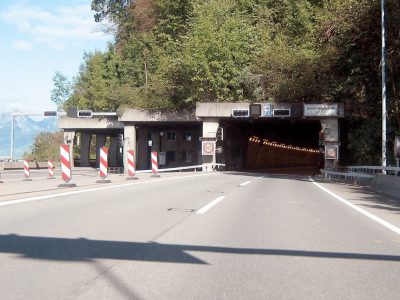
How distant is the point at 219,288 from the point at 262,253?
197cm

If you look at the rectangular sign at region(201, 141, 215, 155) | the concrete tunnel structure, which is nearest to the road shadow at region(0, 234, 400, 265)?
the concrete tunnel structure

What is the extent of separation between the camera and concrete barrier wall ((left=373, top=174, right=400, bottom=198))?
59.5 feet

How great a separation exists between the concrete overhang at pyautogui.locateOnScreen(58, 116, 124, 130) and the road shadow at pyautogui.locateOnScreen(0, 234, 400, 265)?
4936 centimetres

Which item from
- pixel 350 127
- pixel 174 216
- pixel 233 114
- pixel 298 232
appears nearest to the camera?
pixel 298 232

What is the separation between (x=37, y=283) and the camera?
558 cm

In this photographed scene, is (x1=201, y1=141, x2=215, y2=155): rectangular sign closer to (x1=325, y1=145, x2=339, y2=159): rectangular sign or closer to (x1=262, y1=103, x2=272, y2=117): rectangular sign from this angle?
(x1=262, y1=103, x2=272, y2=117): rectangular sign

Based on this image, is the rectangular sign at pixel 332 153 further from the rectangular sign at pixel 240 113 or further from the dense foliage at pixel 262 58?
the rectangular sign at pixel 240 113

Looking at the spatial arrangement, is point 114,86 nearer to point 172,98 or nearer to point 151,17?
point 151,17

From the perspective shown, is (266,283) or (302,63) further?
(302,63)

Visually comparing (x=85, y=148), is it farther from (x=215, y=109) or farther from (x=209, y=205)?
(x=209, y=205)

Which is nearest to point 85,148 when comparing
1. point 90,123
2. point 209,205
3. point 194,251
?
point 90,123

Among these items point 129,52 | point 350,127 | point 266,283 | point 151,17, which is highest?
point 151,17

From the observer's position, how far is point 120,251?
728 cm

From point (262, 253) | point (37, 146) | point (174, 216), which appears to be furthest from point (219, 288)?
point (37, 146)
